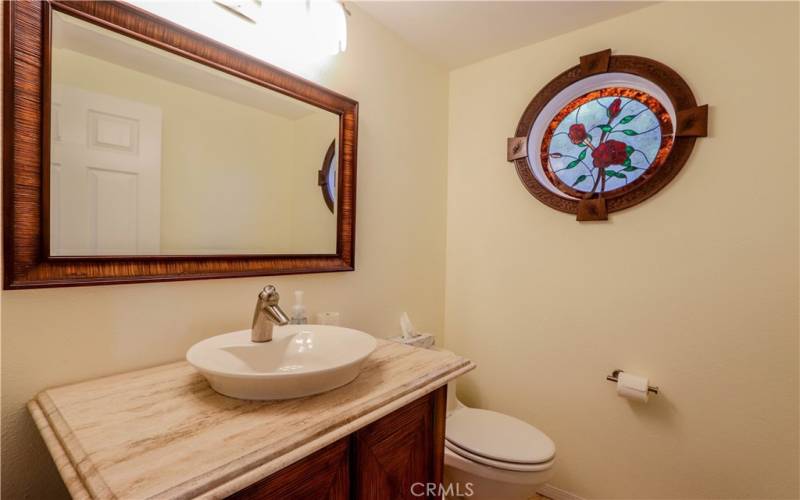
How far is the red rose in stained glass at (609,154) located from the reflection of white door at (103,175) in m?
1.75

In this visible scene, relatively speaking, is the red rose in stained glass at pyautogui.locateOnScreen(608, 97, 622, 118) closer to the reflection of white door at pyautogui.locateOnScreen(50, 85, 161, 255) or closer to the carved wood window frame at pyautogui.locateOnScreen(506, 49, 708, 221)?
the carved wood window frame at pyautogui.locateOnScreen(506, 49, 708, 221)

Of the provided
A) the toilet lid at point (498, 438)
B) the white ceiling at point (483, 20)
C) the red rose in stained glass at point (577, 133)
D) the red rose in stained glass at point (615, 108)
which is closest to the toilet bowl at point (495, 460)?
the toilet lid at point (498, 438)

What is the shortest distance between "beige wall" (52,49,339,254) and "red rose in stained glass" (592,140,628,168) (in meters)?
1.22

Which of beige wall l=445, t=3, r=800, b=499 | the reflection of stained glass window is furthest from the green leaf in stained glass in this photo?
beige wall l=445, t=3, r=800, b=499

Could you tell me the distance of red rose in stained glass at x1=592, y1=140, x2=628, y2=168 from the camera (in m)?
1.59

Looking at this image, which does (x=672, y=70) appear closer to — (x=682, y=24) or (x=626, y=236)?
(x=682, y=24)

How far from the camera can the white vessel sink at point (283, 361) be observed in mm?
719

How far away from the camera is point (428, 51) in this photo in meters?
1.83

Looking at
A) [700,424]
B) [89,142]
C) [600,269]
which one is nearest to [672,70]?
[600,269]

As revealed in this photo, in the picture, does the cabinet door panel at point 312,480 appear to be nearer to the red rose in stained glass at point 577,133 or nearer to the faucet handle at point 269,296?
the faucet handle at point 269,296

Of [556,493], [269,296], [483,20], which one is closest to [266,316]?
[269,296]

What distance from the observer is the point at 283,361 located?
0.98m

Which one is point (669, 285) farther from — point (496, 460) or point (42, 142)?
point (42, 142)

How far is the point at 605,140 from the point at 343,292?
4.61 ft
